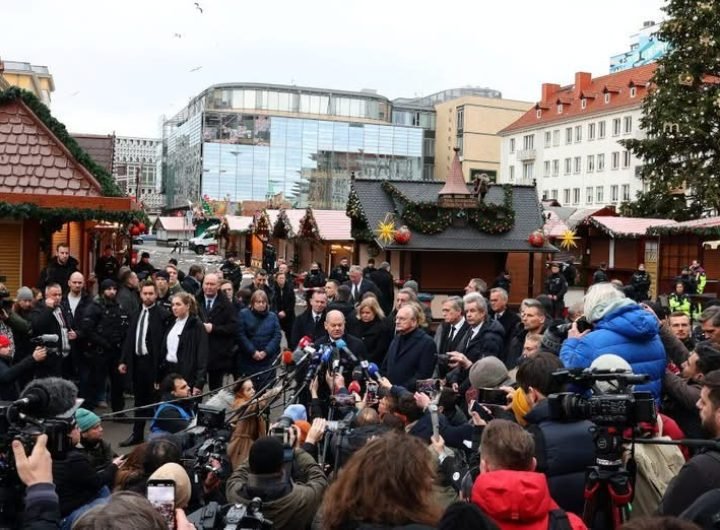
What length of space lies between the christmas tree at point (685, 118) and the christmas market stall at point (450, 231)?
13.4m

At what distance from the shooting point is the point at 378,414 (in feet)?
18.4

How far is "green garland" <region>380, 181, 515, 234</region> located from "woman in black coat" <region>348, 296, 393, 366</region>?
11123 millimetres

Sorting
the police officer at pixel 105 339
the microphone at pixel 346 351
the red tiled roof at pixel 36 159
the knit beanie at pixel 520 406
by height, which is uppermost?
the red tiled roof at pixel 36 159

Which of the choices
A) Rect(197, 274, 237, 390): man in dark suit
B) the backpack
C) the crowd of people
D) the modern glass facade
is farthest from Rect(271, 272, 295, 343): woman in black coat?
the modern glass facade

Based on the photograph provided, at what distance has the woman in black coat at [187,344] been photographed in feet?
28.5

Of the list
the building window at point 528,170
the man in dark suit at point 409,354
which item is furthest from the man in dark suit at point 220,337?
the building window at point 528,170

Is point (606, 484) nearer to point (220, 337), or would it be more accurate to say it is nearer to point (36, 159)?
point (220, 337)

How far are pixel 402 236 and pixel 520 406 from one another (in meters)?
15.1

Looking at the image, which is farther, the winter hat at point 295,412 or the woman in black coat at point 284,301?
the woman in black coat at point 284,301

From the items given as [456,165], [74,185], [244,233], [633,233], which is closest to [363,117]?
[244,233]

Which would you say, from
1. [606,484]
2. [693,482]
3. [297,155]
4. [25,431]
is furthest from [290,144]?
[693,482]

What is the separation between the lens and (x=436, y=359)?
7.75 meters

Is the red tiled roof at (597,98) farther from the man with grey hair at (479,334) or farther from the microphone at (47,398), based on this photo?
the microphone at (47,398)

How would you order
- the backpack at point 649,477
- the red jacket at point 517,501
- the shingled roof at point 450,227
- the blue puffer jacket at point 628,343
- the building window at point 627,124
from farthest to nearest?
the building window at point 627,124 → the shingled roof at point 450,227 → the blue puffer jacket at point 628,343 → the backpack at point 649,477 → the red jacket at point 517,501
